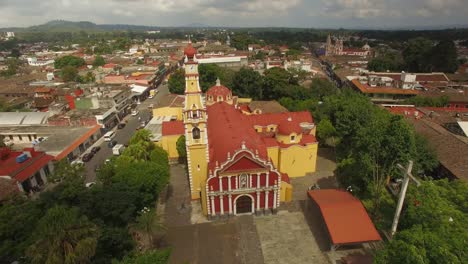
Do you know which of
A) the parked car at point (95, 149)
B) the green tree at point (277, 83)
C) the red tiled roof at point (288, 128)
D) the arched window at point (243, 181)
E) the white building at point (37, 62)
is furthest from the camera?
the white building at point (37, 62)

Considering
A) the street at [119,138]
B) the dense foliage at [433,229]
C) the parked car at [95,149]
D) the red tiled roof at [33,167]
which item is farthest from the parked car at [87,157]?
the dense foliage at [433,229]

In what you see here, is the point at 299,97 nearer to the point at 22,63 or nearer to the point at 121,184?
the point at 121,184

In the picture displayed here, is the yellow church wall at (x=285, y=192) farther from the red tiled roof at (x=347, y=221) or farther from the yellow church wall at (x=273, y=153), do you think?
the yellow church wall at (x=273, y=153)

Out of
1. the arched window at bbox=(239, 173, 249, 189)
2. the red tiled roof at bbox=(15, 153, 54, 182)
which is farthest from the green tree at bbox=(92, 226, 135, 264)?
the red tiled roof at bbox=(15, 153, 54, 182)

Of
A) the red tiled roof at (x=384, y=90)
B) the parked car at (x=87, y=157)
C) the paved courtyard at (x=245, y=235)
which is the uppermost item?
the red tiled roof at (x=384, y=90)

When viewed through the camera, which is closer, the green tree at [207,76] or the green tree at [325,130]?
the green tree at [325,130]

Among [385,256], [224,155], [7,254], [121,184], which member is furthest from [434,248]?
[7,254]

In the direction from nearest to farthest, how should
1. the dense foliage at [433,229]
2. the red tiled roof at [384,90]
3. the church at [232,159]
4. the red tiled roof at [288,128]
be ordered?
the dense foliage at [433,229] < the church at [232,159] < the red tiled roof at [288,128] < the red tiled roof at [384,90]
